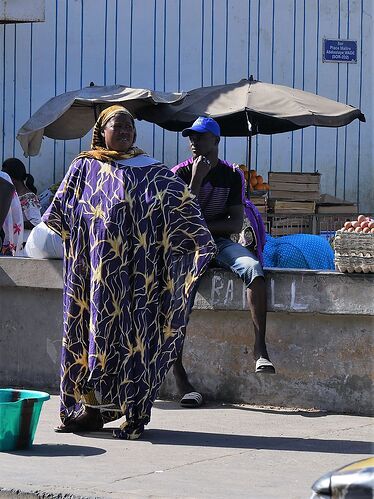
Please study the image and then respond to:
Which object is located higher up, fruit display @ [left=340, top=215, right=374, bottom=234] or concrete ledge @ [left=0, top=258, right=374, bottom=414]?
fruit display @ [left=340, top=215, right=374, bottom=234]

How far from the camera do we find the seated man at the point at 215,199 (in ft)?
24.3

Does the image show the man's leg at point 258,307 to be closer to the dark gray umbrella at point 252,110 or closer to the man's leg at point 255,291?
the man's leg at point 255,291

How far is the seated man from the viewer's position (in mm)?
7406

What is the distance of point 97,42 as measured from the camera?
15.1 m

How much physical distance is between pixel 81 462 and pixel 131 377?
2.42 ft

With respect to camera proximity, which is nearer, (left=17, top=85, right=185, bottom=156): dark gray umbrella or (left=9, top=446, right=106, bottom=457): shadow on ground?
(left=9, top=446, right=106, bottom=457): shadow on ground

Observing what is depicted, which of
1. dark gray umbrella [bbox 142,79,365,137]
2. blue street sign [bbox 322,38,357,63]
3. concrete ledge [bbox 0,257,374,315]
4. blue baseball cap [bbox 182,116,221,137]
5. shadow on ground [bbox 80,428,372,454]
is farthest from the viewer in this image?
blue street sign [bbox 322,38,357,63]

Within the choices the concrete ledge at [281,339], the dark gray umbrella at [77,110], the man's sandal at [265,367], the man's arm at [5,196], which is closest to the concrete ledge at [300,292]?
the concrete ledge at [281,339]

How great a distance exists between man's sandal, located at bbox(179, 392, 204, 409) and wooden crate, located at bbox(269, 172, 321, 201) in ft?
22.0

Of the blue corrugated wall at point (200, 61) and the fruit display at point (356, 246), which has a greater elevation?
the blue corrugated wall at point (200, 61)

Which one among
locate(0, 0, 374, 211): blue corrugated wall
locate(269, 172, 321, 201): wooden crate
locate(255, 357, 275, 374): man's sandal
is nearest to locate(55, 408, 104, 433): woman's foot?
locate(255, 357, 275, 374): man's sandal

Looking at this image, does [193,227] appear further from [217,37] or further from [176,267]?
[217,37]

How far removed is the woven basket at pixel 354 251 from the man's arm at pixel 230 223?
68cm

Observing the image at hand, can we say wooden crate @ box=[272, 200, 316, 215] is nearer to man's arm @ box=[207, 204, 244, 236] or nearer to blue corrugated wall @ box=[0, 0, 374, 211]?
blue corrugated wall @ box=[0, 0, 374, 211]
